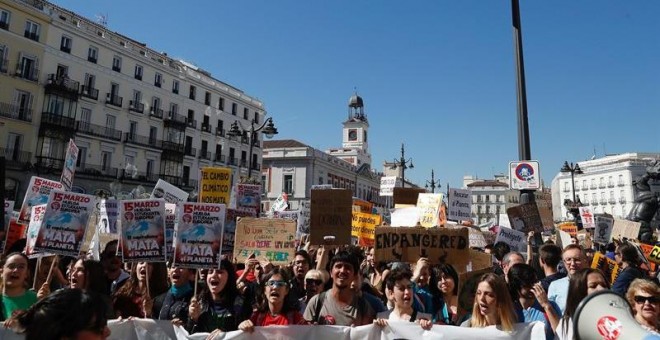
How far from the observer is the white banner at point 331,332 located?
389 centimetres

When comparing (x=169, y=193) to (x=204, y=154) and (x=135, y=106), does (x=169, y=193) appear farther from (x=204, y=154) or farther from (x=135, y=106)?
(x=204, y=154)

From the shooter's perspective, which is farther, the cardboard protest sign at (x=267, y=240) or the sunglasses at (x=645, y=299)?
the cardboard protest sign at (x=267, y=240)

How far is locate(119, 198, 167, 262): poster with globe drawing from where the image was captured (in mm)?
5161

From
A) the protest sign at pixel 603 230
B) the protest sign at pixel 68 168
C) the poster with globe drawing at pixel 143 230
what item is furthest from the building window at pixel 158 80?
the poster with globe drawing at pixel 143 230

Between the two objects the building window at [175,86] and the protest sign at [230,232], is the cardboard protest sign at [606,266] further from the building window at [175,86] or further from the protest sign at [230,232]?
the building window at [175,86]

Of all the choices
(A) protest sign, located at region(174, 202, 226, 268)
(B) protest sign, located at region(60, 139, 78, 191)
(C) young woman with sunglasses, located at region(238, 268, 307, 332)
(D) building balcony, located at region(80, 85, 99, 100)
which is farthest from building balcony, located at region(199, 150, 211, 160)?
(C) young woman with sunglasses, located at region(238, 268, 307, 332)

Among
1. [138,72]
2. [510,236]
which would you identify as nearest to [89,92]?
[138,72]

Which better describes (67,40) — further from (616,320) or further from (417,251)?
(616,320)

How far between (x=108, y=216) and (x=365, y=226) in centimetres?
538

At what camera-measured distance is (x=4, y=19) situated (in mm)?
31875

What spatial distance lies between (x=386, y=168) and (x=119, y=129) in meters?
76.3

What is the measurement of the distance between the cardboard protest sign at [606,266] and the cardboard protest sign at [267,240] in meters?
4.50

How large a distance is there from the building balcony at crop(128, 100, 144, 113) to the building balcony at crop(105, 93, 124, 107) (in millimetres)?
778

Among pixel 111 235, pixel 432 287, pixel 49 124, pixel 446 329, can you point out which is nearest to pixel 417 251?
pixel 432 287
